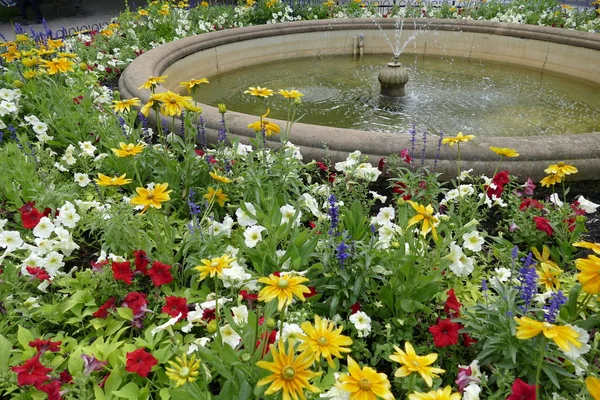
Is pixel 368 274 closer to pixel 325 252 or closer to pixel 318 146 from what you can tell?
pixel 325 252

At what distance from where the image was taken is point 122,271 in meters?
2.20

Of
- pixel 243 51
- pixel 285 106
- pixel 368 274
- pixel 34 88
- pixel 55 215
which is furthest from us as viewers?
pixel 243 51

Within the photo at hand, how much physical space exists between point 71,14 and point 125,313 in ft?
49.7

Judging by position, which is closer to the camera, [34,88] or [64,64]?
[64,64]

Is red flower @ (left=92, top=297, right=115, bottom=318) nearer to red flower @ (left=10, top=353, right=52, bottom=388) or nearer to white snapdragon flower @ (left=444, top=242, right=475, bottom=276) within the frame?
red flower @ (left=10, top=353, right=52, bottom=388)

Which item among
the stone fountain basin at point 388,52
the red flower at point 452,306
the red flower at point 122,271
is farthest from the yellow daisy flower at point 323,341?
the stone fountain basin at point 388,52

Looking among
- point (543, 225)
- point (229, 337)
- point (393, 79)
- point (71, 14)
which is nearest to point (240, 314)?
point (229, 337)

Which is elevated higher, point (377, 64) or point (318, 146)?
point (318, 146)

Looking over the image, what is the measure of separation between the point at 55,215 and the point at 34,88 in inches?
72.4

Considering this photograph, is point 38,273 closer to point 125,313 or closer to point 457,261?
point 125,313

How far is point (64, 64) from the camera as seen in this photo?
335cm

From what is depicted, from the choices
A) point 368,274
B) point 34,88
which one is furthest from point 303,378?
point 34,88

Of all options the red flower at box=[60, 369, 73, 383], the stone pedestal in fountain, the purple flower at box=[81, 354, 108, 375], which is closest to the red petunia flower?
the purple flower at box=[81, 354, 108, 375]

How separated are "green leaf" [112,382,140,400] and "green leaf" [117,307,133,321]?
1.30 ft
